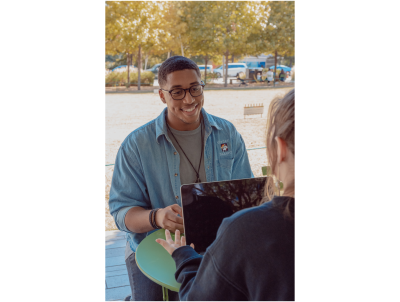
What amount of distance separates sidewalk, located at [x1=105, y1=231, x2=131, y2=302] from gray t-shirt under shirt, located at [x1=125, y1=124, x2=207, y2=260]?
916 mm

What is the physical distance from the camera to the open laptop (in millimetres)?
1289

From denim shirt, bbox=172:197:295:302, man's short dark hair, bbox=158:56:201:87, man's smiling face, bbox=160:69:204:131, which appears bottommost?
denim shirt, bbox=172:197:295:302

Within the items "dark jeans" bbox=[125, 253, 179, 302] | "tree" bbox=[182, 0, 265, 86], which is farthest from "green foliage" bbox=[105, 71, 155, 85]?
"dark jeans" bbox=[125, 253, 179, 302]

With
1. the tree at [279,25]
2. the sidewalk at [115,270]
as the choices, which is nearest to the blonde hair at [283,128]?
the sidewalk at [115,270]

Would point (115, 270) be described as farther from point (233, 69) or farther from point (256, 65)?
point (256, 65)

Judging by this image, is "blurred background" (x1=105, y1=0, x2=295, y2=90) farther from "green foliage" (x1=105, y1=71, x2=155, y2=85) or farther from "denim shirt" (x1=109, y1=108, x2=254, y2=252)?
"denim shirt" (x1=109, y1=108, x2=254, y2=252)

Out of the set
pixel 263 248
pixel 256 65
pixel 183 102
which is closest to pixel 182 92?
pixel 183 102

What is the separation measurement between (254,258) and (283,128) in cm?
31

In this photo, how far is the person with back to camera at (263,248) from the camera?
0.80m

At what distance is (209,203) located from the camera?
1299 millimetres
